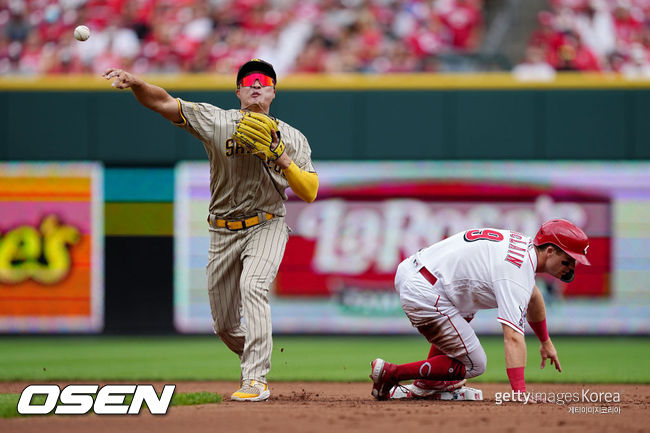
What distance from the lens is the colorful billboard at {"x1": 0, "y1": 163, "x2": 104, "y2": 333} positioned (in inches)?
404

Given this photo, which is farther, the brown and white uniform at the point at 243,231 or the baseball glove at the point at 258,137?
the brown and white uniform at the point at 243,231

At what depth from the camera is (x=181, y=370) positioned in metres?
7.45

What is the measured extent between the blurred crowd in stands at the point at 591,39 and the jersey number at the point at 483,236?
579 centimetres

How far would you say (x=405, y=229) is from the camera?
10445 mm

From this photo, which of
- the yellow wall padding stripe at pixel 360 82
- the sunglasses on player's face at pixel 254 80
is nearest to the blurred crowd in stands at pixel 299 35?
the yellow wall padding stripe at pixel 360 82

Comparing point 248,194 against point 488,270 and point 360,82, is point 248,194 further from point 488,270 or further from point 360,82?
point 360,82

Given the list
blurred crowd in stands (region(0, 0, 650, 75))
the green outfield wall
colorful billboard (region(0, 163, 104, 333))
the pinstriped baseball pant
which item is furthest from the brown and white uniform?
blurred crowd in stands (region(0, 0, 650, 75))

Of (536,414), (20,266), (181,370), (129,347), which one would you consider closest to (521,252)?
(536,414)

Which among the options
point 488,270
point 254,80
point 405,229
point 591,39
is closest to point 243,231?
point 254,80

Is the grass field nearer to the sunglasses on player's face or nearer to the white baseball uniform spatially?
the white baseball uniform

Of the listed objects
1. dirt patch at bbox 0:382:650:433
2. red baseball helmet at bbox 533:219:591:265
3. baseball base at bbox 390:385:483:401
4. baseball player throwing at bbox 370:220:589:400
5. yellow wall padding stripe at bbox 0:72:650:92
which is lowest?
baseball base at bbox 390:385:483:401

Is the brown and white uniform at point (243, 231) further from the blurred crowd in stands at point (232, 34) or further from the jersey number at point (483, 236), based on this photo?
the blurred crowd in stands at point (232, 34)

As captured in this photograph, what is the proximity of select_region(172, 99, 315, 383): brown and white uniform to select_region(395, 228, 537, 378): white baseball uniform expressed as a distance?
0.80 meters

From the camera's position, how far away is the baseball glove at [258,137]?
4.66m
